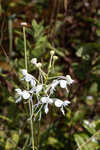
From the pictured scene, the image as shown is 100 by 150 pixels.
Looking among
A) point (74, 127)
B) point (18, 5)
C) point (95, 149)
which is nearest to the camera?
point (95, 149)

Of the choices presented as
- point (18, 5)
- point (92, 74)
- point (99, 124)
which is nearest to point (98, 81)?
point (92, 74)

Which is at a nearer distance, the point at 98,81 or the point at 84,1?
the point at 98,81

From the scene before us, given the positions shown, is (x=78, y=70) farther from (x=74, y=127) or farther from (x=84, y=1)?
(x=84, y=1)

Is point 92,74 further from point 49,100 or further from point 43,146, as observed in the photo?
point 49,100

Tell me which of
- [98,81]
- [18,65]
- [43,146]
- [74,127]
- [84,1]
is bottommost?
[43,146]

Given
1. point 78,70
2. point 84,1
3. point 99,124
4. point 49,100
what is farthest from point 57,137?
point 84,1

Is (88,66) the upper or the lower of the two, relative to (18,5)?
lower

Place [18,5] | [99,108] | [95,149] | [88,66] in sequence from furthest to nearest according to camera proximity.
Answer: [18,5] → [99,108] → [88,66] → [95,149]
